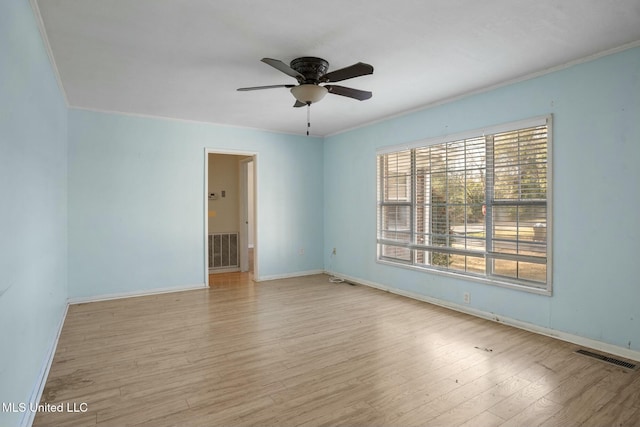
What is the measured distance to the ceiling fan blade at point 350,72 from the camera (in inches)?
108

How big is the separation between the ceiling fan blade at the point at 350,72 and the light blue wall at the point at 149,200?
3.22 meters

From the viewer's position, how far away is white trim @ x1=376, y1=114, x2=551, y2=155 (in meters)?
3.56

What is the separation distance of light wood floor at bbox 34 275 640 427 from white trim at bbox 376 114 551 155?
2.13 m

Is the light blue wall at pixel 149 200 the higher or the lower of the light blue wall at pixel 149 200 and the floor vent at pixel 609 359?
the higher

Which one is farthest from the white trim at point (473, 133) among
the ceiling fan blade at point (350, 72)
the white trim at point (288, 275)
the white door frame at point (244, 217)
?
the white door frame at point (244, 217)

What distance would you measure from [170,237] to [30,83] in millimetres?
3326

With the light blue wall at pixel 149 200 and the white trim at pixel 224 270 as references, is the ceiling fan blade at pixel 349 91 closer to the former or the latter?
the light blue wall at pixel 149 200

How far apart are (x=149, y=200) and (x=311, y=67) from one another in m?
3.41

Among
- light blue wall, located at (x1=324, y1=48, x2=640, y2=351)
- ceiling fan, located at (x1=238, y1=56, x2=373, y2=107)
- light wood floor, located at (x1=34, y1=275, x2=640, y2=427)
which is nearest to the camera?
light wood floor, located at (x1=34, y1=275, x2=640, y2=427)

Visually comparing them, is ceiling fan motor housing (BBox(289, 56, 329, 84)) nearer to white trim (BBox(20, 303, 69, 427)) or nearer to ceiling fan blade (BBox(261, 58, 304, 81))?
ceiling fan blade (BBox(261, 58, 304, 81))

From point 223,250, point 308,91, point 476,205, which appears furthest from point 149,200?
point 476,205

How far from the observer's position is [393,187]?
534 centimetres

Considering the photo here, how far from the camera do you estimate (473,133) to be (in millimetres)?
4152

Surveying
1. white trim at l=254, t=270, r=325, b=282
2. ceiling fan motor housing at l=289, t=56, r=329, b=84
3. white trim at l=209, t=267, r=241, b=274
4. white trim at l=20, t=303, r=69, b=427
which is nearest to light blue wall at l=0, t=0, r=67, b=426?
white trim at l=20, t=303, r=69, b=427
